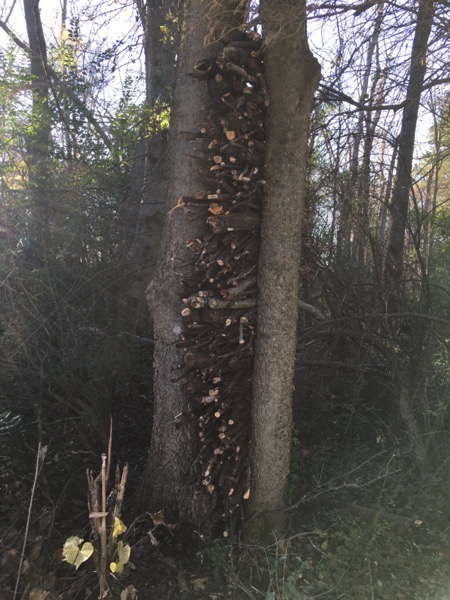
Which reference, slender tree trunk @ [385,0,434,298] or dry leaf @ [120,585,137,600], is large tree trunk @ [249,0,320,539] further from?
slender tree trunk @ [385,0,434,298]

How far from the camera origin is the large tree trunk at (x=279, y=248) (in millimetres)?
3362

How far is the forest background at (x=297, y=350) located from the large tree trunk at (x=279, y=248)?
0.24 meters

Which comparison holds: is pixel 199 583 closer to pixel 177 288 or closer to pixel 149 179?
pixel 177 288

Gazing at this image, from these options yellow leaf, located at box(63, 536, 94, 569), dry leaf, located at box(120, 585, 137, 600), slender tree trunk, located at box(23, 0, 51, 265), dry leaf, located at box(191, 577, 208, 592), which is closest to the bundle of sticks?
dry leaf, located at box(191, 577, 208, 592)

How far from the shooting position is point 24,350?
15.7 ft

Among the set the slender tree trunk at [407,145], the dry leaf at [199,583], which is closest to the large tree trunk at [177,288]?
the dry leaf at [199,583]

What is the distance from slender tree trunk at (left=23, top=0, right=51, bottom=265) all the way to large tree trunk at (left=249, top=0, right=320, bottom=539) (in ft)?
9.93

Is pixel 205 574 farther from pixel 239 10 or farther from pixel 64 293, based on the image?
pixel 239 10

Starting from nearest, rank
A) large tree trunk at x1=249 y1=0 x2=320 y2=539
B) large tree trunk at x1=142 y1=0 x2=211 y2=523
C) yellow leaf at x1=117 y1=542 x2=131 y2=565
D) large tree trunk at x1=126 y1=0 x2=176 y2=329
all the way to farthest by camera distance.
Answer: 1. yellow leaf at x1=117 y1=542 x2=131 y2=565
2. large tree trunk at x1=249 y1=0 x2=320 y2=539
3. large tree trunk at x1=142 y1=0 x2=211 y2=523
4. large tree trunk at x1=126 y1=0 x2=176 y2=329

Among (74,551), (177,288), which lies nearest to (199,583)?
(74,551)

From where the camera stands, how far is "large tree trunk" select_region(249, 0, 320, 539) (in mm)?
3362

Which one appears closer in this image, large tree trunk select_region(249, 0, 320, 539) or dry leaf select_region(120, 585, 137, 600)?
dry leaf select_region(120, 585, 137, 600)

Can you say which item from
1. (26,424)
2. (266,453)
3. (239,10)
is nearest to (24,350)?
(26,424)

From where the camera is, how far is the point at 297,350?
5.19m
